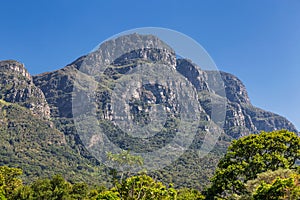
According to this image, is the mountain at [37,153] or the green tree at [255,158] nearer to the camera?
the green tree at [255,158]

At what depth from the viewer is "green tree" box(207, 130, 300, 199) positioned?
2545 centimetres

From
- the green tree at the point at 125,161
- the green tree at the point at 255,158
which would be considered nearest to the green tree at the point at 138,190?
the green tree at the point at 125,161

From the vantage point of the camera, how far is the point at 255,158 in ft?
84.3

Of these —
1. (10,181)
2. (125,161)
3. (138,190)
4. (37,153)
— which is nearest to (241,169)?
(138,190)

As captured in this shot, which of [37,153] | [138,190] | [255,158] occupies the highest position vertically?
[255,158]

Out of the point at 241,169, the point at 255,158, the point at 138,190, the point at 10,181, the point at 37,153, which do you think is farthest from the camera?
the point at 37,153

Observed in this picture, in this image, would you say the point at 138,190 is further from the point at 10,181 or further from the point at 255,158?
the point at 10,181

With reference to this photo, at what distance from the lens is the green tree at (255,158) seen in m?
25.5

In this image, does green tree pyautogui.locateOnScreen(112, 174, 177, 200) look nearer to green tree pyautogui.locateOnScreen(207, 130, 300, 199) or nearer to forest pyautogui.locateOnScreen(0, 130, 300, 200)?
forest pyautogui.locateOnScreen(0, 130, 300, 200)

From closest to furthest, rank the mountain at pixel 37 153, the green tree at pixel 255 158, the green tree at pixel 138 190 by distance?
the green tree at pixel 138 190 < the green tree at pixel 255 158 < the mountain at pixel 37 153

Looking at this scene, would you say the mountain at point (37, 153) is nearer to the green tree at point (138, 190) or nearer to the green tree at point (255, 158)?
the green tree at point (138, 190)

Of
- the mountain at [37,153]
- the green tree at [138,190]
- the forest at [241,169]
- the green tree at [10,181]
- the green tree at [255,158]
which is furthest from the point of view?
the mountain at [37,153]

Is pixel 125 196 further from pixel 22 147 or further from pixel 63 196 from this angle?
pixel 22 147

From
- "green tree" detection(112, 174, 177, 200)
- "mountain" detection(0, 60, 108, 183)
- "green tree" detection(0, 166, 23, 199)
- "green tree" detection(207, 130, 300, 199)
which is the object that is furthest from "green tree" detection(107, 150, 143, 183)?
"mountain" detection(0, 60, 108, 183)
